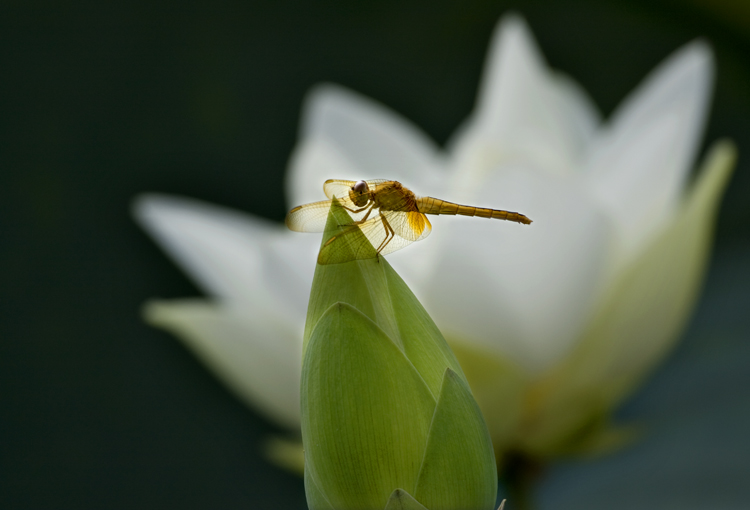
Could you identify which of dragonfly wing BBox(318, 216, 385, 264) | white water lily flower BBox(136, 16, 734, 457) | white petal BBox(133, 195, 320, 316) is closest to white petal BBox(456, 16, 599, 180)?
white water lily flower BBox(136, 16, 734, 457)

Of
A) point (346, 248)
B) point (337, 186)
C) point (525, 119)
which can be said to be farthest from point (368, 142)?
point (346, 248)

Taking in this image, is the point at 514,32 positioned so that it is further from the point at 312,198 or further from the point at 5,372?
the point at 5,372

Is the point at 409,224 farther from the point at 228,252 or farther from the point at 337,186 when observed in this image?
the point at 228,252

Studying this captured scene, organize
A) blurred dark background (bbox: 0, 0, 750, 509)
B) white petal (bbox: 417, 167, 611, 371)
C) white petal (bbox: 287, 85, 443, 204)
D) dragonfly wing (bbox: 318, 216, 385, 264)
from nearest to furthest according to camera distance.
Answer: dragonfly wing (bbox: 318, 216, 385, 264) → white petal (bbox: 417, 167, 611, 371) → white petal (bbox: 287, 85, 443, 204) → blurred dark background (bbox: 0, 0, 750, 509)

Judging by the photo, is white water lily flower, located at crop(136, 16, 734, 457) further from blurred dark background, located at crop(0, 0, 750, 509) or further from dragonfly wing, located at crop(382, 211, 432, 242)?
blurred dark background, located at crop(0, 0, 750, 509)

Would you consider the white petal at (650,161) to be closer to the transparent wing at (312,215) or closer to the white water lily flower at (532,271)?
the white water lily flower at (532,271)

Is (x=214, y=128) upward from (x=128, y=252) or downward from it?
upward

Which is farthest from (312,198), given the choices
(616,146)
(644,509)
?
(644,509)
